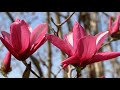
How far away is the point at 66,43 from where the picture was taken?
599 millimetres

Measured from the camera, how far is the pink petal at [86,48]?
596 millimetres

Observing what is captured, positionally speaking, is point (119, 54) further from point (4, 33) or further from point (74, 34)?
point (4, 33)

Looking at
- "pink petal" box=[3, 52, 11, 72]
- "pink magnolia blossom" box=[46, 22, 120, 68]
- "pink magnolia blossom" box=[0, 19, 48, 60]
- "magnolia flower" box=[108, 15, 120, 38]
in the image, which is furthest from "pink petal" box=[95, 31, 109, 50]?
"magnolia flower" box=[108, 15, 120, 38]

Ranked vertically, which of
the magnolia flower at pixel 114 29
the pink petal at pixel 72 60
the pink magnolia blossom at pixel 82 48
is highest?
the magnolia flower at pixel 114 29

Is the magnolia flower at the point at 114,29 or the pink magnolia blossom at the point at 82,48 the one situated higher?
the magnolia flower at the point at 114,29

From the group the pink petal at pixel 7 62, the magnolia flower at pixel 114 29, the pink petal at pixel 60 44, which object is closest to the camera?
the pink petal at pixel 60 44

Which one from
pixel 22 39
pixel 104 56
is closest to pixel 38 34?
pixel 22 39

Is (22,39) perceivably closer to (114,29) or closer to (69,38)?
(69,38)

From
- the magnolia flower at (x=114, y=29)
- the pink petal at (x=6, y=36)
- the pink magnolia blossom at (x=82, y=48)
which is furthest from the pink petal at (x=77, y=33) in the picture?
the magnolia flower at (x=114, y=29)

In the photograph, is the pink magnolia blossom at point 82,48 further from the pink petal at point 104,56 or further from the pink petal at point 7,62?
the pink petal at point 7,62

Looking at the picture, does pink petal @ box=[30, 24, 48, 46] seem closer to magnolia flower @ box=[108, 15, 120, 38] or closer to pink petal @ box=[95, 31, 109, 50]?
pink petal @ box=[95, 31, 109, 50]
